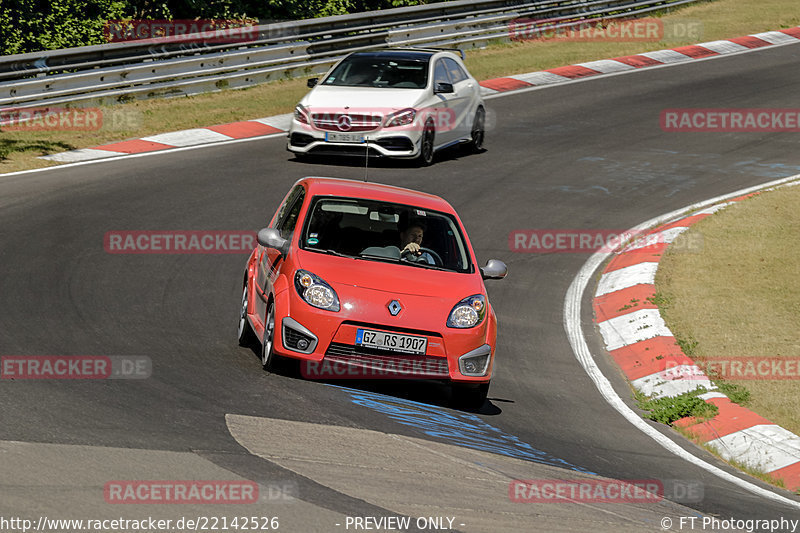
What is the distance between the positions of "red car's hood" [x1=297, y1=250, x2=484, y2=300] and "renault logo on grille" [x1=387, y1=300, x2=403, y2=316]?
0.39ft

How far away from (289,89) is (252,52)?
3.36 feet

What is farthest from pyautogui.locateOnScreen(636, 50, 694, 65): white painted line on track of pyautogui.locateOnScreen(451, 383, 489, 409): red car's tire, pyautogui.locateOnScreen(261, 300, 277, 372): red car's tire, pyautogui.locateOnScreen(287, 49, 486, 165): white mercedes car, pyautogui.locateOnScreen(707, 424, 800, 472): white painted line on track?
pyautogui.locateOnScreen(261, 300, 277, 372): red car's tire

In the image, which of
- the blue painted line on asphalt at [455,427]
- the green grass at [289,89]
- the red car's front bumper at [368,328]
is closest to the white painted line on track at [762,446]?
the blue painted line on asphalt at [455,427]

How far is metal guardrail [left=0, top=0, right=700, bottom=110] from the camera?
62.6ft

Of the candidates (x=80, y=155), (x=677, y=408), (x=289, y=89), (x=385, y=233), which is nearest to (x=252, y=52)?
(x=289, y=89)

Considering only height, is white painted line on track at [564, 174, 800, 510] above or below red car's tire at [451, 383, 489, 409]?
below

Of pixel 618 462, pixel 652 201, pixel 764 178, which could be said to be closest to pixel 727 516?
pixel 618 462

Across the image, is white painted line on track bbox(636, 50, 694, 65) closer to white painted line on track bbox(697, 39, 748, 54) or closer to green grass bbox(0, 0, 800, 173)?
green grass bbox(0, 0, 800, 173)

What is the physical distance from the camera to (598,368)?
10820 mm

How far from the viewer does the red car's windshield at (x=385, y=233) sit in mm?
9227

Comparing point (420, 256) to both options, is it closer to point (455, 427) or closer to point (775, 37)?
point (455, 427)

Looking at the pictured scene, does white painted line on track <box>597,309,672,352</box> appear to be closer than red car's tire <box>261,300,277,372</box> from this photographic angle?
No

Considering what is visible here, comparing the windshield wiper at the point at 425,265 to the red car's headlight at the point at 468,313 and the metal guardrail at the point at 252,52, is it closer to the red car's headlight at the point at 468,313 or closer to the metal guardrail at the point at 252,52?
the red car's headlight at the point at 468,313

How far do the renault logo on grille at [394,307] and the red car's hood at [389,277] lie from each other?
12 centimetres
